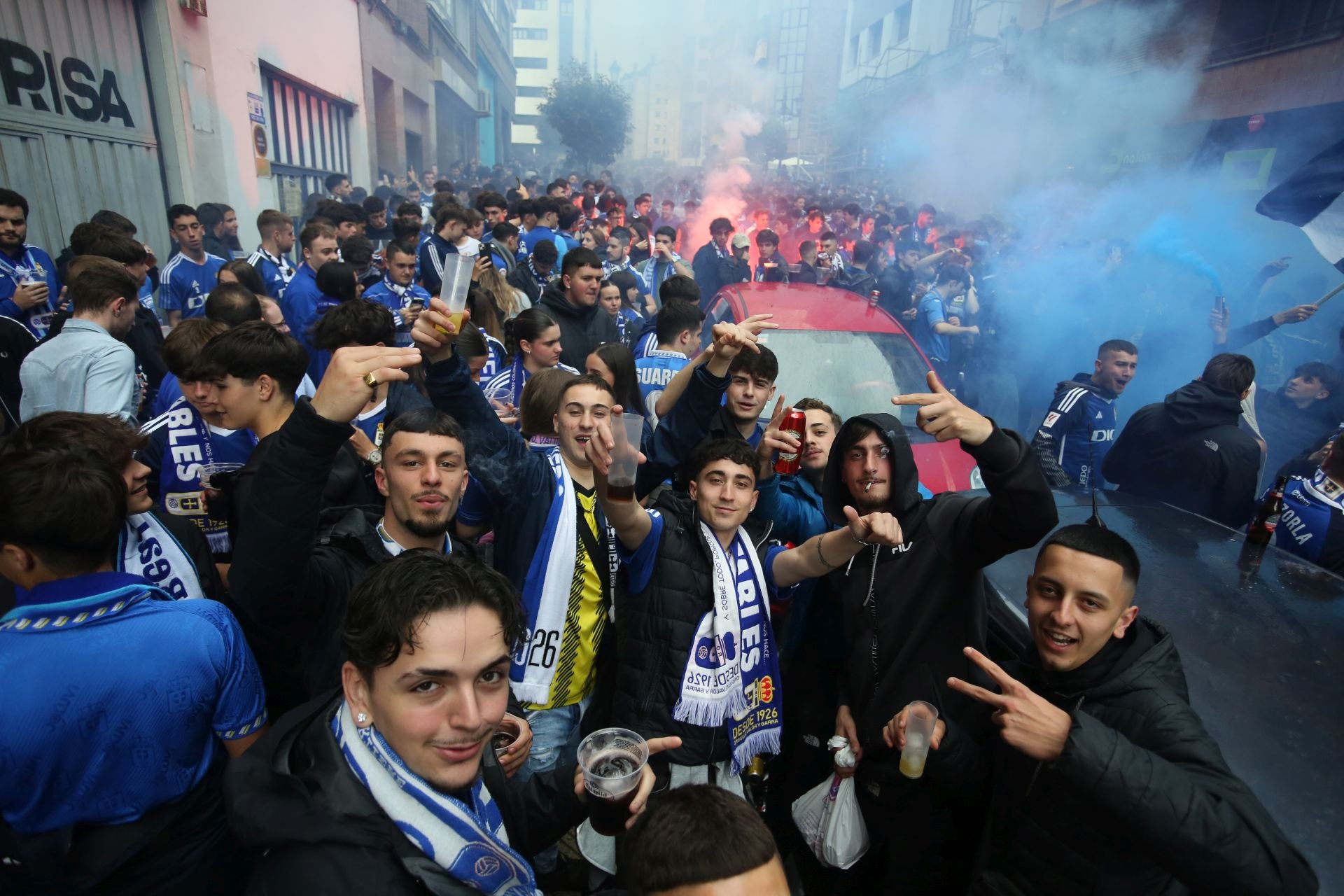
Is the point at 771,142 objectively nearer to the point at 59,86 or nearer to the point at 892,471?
the point at 59,86

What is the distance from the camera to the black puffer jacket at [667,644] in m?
2.60

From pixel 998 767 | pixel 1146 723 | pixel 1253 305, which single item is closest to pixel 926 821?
pixel 998 767

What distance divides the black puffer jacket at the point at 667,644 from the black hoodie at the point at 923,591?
546mm

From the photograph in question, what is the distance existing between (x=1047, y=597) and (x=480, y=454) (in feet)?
6.36

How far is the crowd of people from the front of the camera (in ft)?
4.88

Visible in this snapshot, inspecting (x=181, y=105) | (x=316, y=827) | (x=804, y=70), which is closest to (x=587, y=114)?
(x=804, y=70)

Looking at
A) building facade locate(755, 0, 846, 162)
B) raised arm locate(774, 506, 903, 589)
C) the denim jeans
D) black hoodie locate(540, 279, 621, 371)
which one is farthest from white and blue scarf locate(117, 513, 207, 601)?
building facade locate(755, 0, 846, 162)

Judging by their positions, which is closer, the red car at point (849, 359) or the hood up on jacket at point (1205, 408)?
the hood up on jacket at point (1205, 408)

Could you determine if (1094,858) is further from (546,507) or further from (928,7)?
(928,7)

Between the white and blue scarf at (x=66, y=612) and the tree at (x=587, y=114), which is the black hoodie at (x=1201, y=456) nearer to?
the white and blue scarf at (x=66, y=612)

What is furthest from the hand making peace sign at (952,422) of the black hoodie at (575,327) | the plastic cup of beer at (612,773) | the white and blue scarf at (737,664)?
the black hoodie at (575,327)

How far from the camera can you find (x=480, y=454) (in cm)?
261

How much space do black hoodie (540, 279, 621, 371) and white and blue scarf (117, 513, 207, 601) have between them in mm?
3634

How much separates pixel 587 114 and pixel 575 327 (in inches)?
1628
